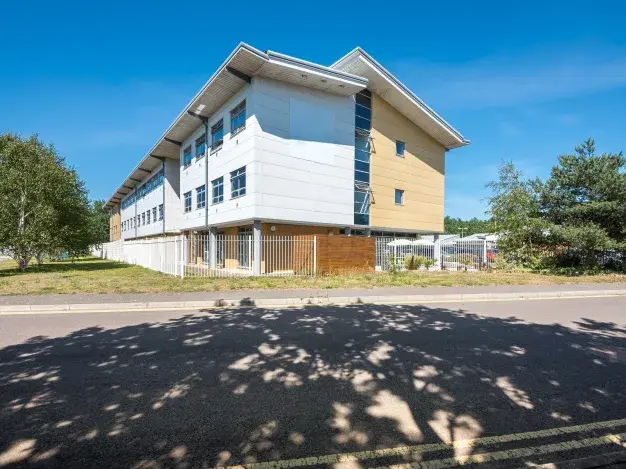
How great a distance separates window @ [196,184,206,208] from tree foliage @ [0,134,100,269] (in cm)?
813

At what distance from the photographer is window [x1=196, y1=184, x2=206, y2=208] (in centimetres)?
2447

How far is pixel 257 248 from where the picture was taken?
18500 millimetres

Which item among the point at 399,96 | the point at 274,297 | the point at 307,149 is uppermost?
the point at 399,96

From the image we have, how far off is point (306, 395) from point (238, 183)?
57.6 ft

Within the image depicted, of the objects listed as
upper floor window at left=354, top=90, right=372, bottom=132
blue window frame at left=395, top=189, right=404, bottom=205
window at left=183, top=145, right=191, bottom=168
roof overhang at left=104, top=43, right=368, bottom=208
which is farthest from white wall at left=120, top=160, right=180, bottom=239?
blue window frame at left=395, top=189, right=404, bottom=205

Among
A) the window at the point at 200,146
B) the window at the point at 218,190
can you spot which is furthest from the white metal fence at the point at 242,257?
the window at the point at 200,146

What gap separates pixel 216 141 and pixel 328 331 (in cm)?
1963

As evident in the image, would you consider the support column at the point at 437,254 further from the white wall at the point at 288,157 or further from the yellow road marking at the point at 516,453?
the yellow road marking at the point at 516,453

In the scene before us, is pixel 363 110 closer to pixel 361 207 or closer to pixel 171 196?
pixel 361 207

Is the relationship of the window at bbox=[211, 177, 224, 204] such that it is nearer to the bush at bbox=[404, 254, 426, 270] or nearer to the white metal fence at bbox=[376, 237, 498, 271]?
the white metal fence at bbox=[376, 237, 498, 271]

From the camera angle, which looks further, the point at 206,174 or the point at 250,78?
the point at 206,174

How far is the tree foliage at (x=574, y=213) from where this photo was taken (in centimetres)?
1808

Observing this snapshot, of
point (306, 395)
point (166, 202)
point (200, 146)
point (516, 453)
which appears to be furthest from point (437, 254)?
point (166, 202)

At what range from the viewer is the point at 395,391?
3.68m
